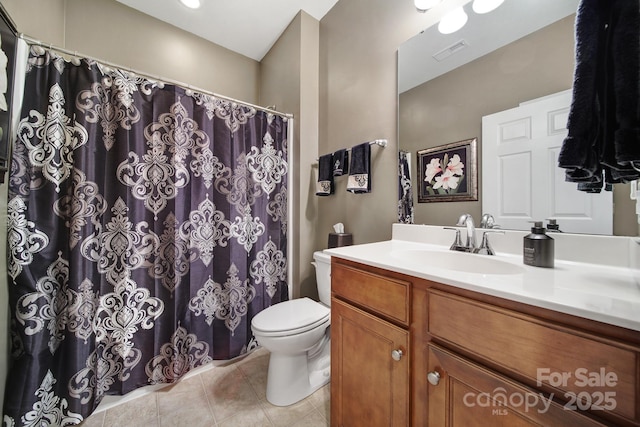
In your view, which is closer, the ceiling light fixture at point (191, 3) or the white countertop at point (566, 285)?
the white countertop at point (566, 285)

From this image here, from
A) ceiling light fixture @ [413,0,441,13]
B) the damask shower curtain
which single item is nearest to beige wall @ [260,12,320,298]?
the damask shower curtain

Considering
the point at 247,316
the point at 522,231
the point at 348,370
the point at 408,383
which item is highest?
the point at 522,231

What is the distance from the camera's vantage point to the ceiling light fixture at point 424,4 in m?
1.14

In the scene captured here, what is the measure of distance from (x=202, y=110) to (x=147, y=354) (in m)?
1.50

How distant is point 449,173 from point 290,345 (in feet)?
3.92

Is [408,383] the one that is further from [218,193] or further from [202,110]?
[202,110]

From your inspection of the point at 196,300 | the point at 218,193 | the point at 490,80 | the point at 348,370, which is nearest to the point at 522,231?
the point at 490,80

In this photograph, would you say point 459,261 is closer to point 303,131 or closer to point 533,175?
point 533,175

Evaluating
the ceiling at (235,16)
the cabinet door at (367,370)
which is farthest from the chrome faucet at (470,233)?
the ceiling at (235,16)

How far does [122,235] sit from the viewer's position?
122 centimetres

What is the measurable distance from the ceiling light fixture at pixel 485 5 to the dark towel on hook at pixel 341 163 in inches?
36.1

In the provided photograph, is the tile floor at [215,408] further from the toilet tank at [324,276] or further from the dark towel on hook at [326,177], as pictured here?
the dark towel on hook at [326,177]

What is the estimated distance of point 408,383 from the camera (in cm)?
70

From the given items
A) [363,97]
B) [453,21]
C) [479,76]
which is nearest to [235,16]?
[363,97]
